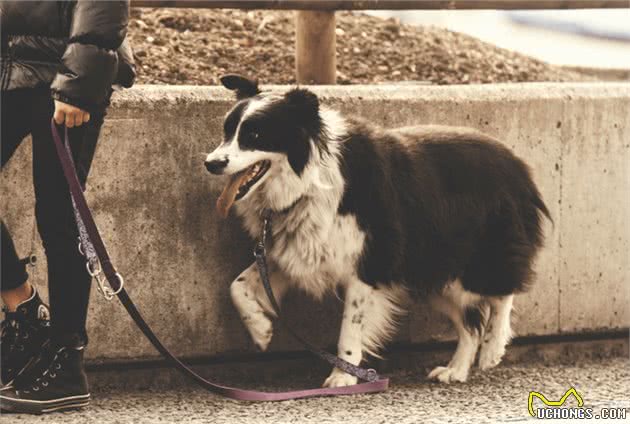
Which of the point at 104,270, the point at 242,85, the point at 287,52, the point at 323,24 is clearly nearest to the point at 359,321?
the point at 242,85

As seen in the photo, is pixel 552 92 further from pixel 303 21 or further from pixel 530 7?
pixel 303 21

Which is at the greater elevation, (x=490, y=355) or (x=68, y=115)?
(x=68, y=115)

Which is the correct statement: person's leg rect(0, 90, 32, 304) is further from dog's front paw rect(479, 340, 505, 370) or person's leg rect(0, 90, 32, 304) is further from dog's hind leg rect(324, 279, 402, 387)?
dog's front paw rect(479, 340, 505, 370)

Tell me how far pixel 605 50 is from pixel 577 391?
870 cm

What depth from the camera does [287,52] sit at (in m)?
6.93

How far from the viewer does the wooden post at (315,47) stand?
614cm

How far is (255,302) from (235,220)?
1.38 ft

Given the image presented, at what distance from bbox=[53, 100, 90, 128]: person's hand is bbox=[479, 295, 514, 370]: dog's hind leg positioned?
244cm

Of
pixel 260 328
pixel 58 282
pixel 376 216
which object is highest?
pixel 376 216

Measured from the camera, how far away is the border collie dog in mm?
5113

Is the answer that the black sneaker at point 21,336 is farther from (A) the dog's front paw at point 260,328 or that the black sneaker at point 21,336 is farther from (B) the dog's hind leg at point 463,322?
(B) the dog's hind leg at point 463,322

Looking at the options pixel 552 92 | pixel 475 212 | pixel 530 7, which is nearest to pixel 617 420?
pixel 475 212

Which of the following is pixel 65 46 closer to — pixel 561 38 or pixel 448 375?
pixel 448 375

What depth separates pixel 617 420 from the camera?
4.67 metres
